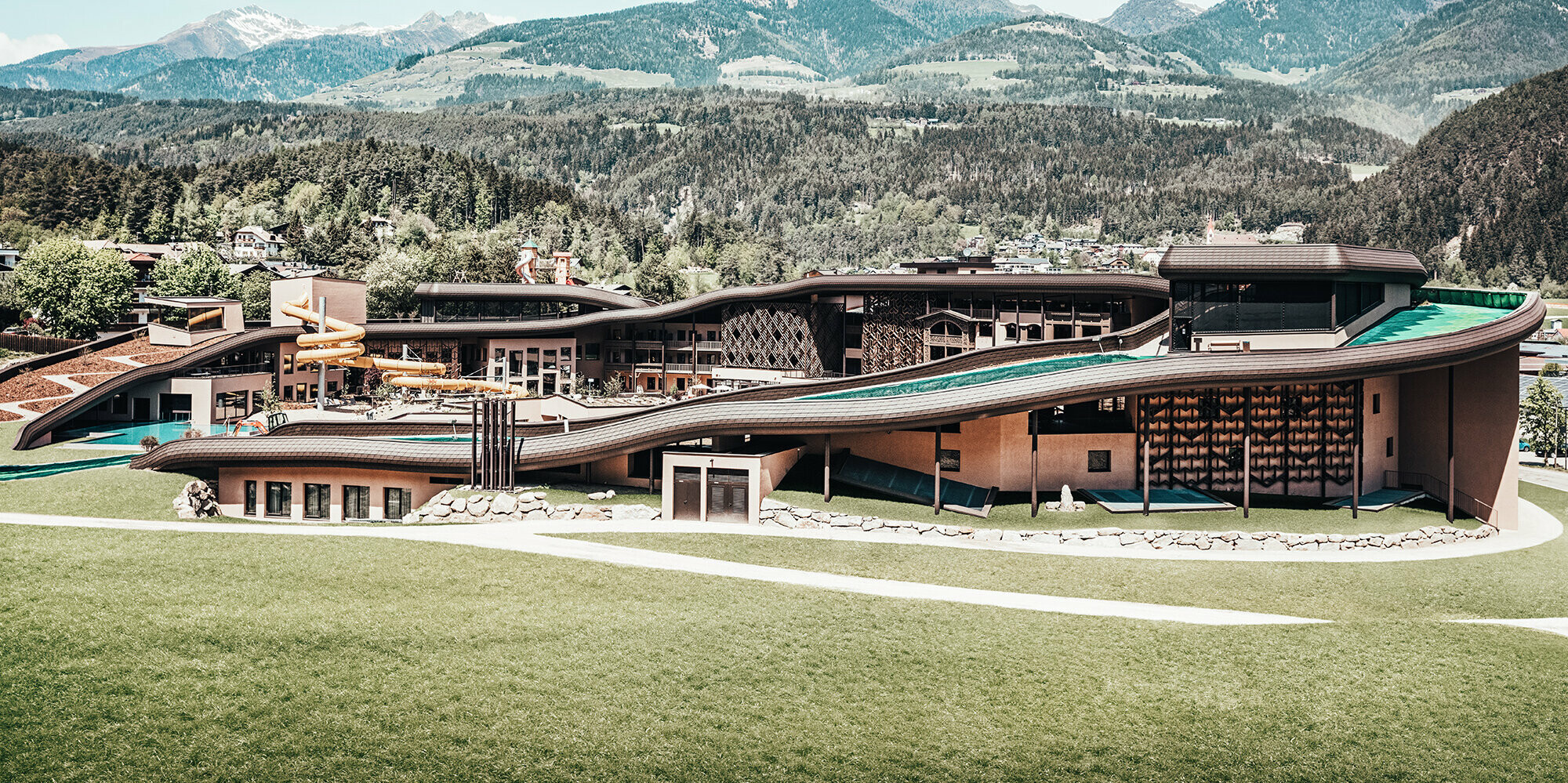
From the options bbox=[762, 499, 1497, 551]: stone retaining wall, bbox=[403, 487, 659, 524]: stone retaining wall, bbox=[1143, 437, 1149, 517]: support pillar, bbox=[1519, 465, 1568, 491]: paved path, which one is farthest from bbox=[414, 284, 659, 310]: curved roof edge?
bbox=[1519, 465, 1568, 491]: paved path

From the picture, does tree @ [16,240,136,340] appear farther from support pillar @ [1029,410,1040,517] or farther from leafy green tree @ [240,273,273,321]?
support pillar @ [1029,410,1040,517]

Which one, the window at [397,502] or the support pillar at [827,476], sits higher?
the support pillar at [827,476]

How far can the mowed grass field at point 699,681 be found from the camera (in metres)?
15.6

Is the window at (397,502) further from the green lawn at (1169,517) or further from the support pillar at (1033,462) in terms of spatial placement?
the support pillar at (1033,462)

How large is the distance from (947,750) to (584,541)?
16040mm

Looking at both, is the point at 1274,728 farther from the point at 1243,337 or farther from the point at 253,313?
the point at 253,313

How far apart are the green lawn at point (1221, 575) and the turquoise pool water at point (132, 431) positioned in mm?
36088

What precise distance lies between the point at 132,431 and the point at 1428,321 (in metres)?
61.3

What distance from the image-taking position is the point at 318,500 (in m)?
38.5

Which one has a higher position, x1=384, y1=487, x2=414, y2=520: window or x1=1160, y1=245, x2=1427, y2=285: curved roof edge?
x1=1160, y1=245, x2=1427, y2=285: curved roof edge

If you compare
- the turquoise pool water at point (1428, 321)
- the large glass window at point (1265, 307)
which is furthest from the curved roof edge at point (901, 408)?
the large glass window at point (1265, 307)

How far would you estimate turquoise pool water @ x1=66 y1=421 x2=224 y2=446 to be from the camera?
2135 inches

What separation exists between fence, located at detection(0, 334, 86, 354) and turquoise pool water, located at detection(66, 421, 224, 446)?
27.3 meters

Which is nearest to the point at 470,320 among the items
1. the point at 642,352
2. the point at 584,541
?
the point at 642,352
